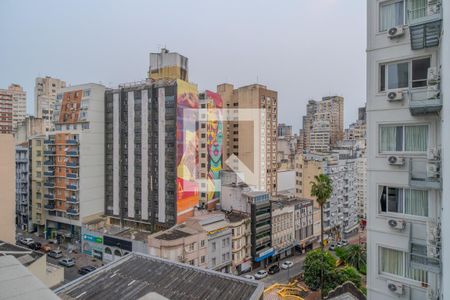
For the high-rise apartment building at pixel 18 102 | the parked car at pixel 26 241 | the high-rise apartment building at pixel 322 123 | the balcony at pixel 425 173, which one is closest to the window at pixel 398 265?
the balcony at pixel 425 173

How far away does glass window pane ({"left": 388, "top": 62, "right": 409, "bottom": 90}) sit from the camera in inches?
241

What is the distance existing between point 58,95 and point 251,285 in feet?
150

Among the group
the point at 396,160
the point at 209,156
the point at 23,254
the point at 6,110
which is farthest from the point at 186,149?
the point at 6,110

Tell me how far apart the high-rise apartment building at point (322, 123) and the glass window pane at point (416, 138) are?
306 feet

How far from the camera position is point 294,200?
43.9 m

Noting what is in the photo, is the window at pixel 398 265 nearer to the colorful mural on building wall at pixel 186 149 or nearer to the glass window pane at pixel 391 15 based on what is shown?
the glass window pane at pixel 391 15

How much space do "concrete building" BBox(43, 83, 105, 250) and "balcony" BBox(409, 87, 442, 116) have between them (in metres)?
40.7

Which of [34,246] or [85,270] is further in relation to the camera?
[34,246]

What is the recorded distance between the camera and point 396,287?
6035 millimetres

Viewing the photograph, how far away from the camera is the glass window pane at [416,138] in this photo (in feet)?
19.0

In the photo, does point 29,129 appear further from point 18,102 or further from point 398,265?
point 398,265

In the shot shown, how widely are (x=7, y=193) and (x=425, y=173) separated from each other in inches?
1150

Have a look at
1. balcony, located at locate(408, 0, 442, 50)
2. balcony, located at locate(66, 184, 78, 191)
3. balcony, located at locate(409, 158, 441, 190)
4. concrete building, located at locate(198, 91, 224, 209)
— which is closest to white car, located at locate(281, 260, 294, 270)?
concrete building, located at locate(198, 91, 224, 209)

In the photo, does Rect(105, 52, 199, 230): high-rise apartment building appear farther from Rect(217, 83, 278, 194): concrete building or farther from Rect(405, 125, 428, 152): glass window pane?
Rect(405, 125, 428, 152): glass window pane
